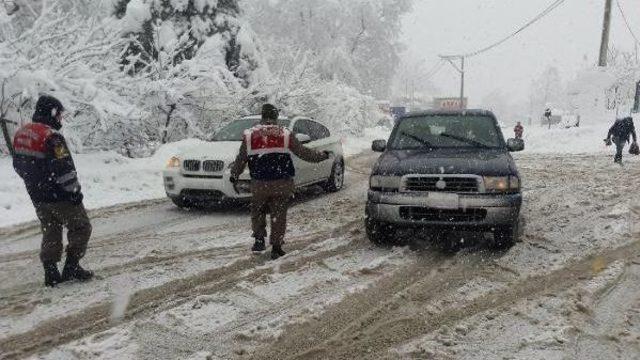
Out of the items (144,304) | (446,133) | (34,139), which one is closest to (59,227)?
(34,139)

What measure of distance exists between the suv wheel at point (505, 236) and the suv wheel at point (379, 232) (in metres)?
1.20

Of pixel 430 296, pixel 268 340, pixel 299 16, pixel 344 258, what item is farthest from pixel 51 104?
pixel 299 16

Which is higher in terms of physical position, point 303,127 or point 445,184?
point 303,127

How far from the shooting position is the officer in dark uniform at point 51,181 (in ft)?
15.7

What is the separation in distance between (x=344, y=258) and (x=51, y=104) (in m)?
3.38

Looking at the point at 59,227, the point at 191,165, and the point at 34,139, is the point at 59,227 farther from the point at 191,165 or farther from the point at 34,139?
the point at 191,165

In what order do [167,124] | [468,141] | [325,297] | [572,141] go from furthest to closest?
[572,141] < [167,124] < [468,141] < [325,297]

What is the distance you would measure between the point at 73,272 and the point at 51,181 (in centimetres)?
97

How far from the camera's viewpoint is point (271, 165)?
5.89 metres

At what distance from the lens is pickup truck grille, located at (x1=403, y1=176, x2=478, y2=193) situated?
585 cm

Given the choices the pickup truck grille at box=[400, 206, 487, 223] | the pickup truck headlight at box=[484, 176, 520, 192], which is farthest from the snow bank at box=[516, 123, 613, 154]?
the pickup truck grille at box=[400, 206, 487, 223]

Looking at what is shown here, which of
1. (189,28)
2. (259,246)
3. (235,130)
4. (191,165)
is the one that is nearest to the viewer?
(259,246)

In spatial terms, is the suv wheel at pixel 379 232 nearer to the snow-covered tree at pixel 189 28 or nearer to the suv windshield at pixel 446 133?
the suv windshield at pixel 446 133

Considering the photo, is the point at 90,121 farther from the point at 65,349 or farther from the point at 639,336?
the point at 639,336
